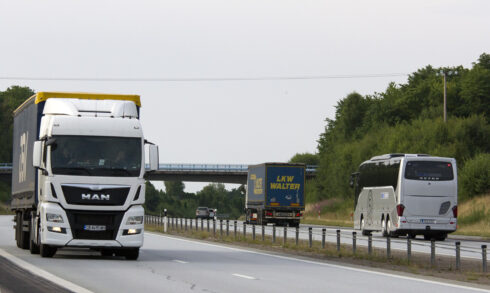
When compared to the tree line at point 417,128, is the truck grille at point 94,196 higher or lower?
lower

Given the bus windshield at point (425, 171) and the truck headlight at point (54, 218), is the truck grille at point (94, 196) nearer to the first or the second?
the truck headlight at point (54, 218)

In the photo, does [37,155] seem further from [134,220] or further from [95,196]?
[134,220]

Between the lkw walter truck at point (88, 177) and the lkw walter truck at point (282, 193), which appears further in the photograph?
the lkw walter truck at point (282, 193)

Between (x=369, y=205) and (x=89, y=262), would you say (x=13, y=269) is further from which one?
(x=369, y=205)

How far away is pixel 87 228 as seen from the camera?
23.8 m

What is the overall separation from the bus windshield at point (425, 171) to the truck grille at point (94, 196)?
19.4m

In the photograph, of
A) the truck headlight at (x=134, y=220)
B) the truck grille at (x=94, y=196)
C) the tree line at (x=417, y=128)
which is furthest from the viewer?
the tree line at (x=417, y=128)

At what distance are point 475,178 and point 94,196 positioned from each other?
44582 mm

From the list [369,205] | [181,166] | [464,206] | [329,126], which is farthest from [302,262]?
[329,126]

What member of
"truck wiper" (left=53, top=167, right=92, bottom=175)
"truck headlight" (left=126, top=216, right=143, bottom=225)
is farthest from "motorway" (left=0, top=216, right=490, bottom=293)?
"truck wiper" (left=53, top=167, right=92, bottom=175)

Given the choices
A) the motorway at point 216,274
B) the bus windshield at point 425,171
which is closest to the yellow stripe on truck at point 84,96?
the motorway at point 216,274

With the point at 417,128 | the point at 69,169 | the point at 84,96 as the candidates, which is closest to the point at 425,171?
the point at 84,96

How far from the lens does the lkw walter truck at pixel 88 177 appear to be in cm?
2367

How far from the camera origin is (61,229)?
77.6ft
